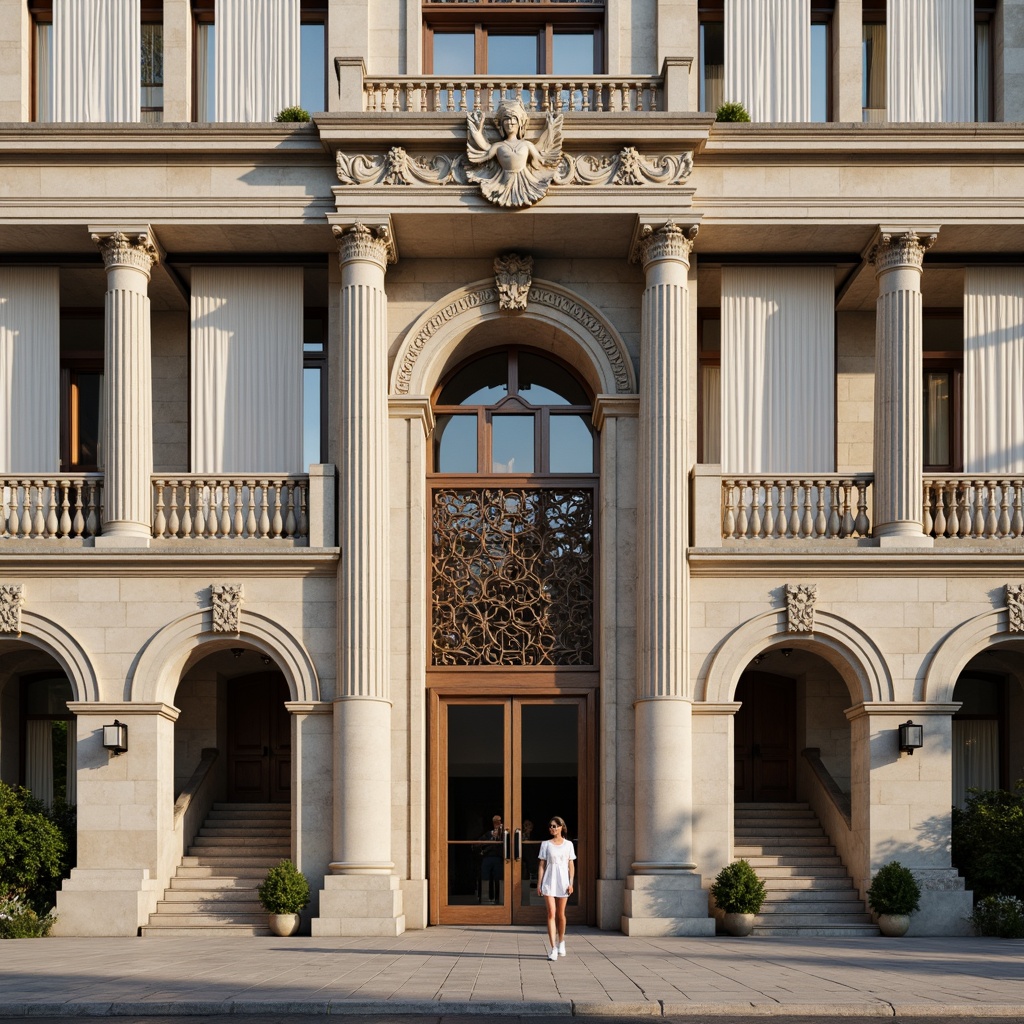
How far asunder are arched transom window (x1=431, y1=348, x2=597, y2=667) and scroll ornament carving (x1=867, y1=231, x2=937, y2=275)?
5.51m

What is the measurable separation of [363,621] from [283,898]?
4297 millimetres

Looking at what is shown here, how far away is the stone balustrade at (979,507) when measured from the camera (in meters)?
23.8

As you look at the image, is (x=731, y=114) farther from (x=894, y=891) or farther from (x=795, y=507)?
(x=894, y=891)

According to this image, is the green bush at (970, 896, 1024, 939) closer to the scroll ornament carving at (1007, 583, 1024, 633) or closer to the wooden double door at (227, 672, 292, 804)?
the scroll ornament carving at (1007, 583, 1024, 633)

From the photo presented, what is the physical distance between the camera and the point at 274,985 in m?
15.5

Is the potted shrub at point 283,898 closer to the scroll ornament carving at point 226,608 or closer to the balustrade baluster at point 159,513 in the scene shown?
the scroll ornament carving at point 226,608

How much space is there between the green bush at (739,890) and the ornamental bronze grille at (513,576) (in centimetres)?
420

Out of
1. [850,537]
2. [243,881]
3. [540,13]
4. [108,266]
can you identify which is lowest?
Result: [243,881]

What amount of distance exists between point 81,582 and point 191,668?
Answer: 11.8 feet

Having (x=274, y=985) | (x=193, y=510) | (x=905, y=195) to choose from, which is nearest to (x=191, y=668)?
(x=193, y=510)

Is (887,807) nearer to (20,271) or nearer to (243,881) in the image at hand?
(243,881)

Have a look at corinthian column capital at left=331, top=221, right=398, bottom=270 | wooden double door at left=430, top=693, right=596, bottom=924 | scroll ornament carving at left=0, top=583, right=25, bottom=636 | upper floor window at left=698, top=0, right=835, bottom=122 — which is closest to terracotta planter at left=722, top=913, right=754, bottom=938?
wooden double door at left=430, top=693, right=596, bottom=924

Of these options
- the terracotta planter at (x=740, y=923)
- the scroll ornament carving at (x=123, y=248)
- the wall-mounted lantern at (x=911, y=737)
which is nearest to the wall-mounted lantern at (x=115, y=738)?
the scroll ornament carving at (x=123, y=248)

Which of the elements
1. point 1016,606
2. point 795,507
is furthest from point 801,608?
point 1016,606
